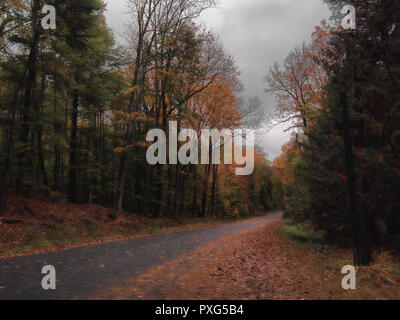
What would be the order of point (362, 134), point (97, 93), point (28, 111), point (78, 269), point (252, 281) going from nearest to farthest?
point (252, 281) < point (78, 269) < point (362, 134) < point (28, 111) < point (97, 93)

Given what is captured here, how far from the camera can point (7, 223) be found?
398 inches

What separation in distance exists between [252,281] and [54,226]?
9.45 m

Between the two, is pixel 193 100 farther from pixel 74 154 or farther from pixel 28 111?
pixel 28 111

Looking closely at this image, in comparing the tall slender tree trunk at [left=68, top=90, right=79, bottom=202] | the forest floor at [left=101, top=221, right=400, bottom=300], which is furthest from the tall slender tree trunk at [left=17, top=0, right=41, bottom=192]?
the forest floor at [left=101, top=221, right=400, bottom=300]

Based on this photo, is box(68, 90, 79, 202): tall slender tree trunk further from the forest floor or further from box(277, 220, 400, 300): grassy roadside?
box(277, 220, 400, 300): grassy roadside

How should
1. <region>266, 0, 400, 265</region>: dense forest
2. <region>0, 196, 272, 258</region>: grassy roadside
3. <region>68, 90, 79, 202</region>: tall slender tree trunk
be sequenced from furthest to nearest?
<region>68, 90, 79, 202</region>: tall slender tree trunk
<region>0, 196, 272, 258</region>: grassy roadside
<region>266, 0, 400, 265</region>: dense forest

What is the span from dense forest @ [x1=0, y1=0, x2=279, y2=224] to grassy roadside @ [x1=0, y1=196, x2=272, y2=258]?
91 centimetres

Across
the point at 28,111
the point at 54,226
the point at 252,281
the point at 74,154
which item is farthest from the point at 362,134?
the point at 74,154

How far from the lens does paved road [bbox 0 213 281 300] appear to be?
4.32 metres

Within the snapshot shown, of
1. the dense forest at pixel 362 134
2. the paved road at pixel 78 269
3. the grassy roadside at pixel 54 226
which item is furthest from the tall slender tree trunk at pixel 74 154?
the dense forest at pixel 362 134

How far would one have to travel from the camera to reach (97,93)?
16.3m
